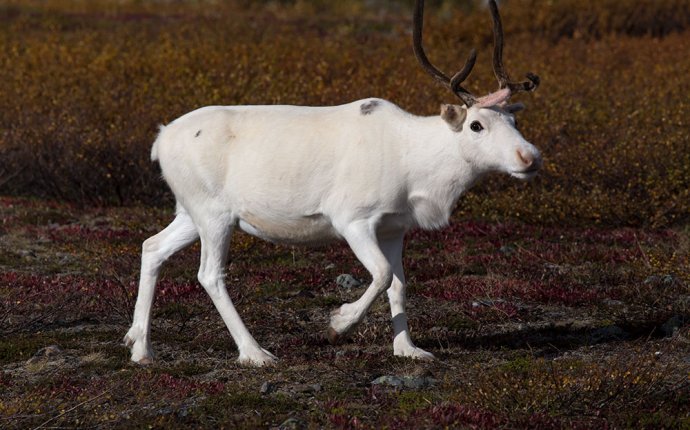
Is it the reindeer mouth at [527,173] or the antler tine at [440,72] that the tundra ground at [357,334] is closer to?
the reindeer mouth at [527,173]

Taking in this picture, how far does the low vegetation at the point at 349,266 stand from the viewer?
6844mm

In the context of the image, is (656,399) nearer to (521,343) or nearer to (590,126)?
(521,343)

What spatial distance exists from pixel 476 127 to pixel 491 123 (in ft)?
0.36

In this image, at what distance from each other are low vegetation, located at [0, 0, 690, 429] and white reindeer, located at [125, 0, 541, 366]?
1.78ft

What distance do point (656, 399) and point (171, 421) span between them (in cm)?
289

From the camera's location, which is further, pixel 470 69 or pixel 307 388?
pixel 470 69

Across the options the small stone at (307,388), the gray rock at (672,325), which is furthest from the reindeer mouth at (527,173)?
the gray rock at (672,325)

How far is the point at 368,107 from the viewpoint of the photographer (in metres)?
7.99

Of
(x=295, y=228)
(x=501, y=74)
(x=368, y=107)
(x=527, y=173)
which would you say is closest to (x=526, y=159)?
(x=527, y=173)

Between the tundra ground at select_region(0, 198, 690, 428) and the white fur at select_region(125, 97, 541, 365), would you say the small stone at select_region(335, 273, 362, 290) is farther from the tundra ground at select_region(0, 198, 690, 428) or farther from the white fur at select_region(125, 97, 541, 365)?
the white fur at select_region(125, 97, 541, 365)

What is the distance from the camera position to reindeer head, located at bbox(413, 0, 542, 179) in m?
7.35

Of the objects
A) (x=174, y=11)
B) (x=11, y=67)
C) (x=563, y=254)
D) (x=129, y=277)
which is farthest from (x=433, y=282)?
(x=174, y=11)

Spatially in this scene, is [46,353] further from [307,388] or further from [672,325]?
[672,325]

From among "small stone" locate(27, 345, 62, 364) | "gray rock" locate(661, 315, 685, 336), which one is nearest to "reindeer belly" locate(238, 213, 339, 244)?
"small stone" locate(27, 345, 62, 364)
